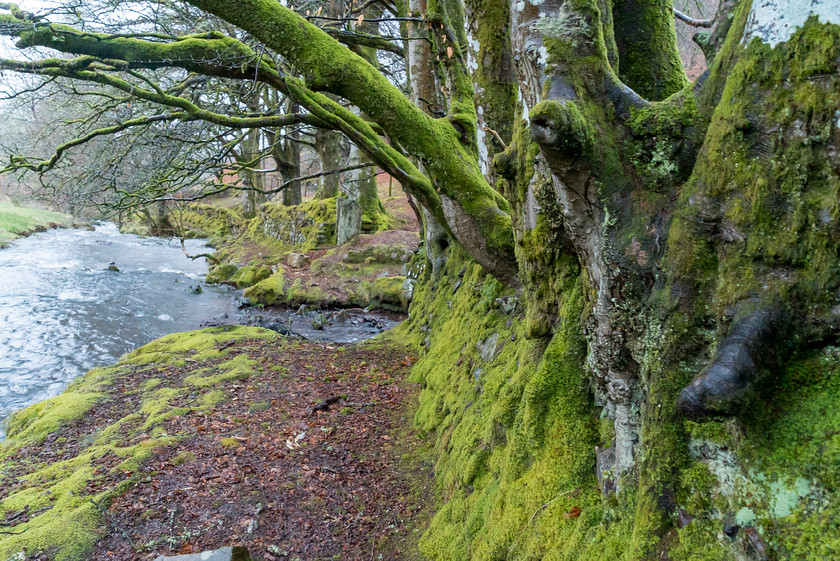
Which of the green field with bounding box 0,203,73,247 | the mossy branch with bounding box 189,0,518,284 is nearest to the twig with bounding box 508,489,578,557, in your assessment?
the mossy branch with bounding box 189,0,518,284

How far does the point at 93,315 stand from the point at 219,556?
1137 centimetres

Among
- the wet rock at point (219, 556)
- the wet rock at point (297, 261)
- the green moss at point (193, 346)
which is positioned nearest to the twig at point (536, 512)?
the wet rock at point (219, 556)

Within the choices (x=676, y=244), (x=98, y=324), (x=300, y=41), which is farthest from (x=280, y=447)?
(x=98, y=324)

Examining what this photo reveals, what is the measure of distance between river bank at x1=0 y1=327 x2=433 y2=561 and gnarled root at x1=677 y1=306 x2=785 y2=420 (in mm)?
2708

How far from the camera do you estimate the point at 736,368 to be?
1.46 meters

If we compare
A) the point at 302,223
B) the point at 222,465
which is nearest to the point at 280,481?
the point at 222,465

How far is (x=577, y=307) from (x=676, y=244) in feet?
2.70

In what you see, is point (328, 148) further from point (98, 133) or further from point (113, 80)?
point (113, 80)

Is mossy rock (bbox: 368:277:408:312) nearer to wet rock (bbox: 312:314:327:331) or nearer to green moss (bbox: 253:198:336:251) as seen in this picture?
wet rock (bbox: 312:314:327:331)

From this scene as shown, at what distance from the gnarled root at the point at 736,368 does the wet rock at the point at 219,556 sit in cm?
315

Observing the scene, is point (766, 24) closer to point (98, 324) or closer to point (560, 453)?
point (560, 453)

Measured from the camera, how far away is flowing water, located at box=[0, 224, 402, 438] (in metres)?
8.91

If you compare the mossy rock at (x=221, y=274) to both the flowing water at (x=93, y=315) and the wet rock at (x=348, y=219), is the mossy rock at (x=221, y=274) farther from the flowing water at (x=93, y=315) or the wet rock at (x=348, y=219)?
the wet rock at (x=348, y=219)

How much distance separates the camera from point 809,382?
1.51 m
